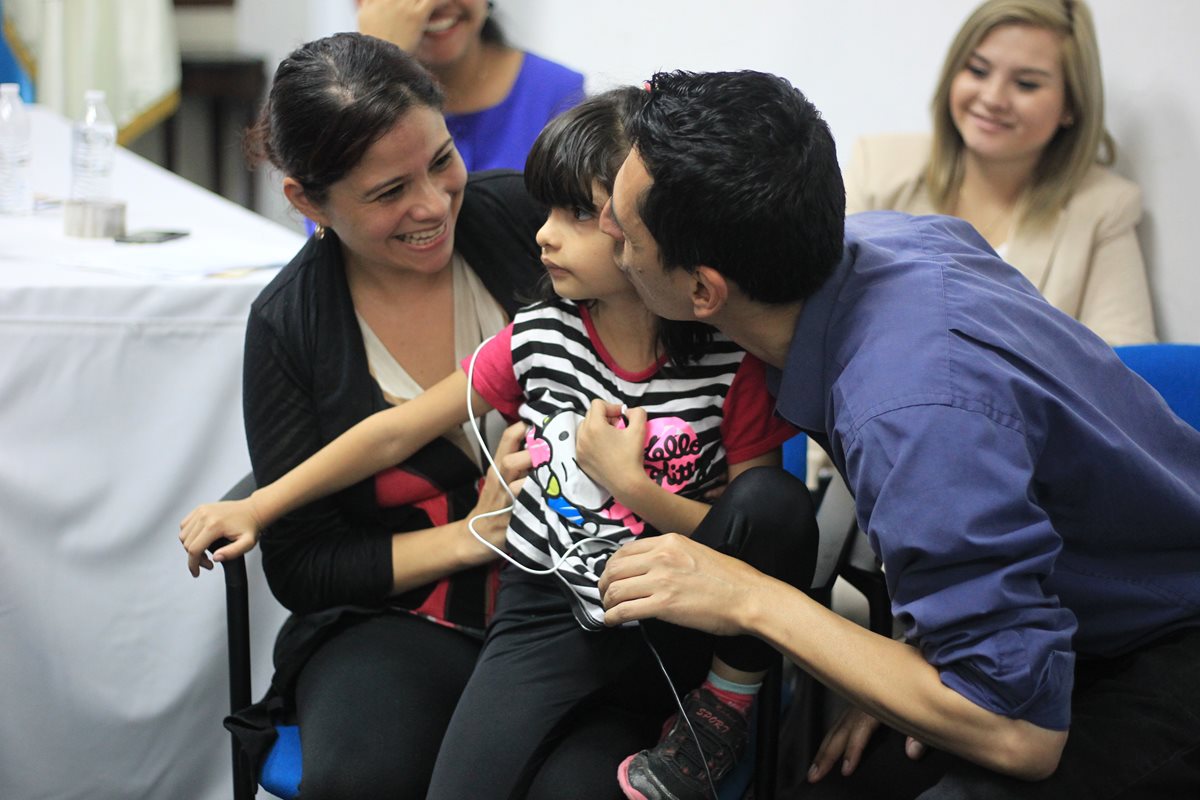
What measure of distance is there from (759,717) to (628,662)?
18cm

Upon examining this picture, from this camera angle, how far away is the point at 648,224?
1.22 m

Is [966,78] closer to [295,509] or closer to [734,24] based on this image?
[734,24]

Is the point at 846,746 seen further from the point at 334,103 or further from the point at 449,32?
the point at 449,32

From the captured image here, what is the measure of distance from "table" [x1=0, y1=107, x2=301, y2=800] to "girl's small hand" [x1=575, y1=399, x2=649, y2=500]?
0.82m

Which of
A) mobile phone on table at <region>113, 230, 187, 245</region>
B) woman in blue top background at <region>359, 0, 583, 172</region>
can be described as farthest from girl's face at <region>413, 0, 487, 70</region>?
Answer: mobile phone on table at <region>113, 230, 187, 245</region>

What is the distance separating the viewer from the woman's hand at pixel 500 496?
1.48m

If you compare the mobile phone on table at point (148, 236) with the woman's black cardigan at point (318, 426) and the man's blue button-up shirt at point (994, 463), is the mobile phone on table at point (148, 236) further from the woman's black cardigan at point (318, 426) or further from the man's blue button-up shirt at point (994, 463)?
the man's blue button-up shirt at point (994, 463)

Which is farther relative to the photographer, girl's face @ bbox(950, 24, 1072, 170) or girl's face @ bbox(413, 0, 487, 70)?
girl's face @ bbox(950, 24, 1072, 170)

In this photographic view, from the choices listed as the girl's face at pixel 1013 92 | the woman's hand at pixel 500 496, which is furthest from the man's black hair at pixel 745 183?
the girl's face at pixel 1013 92

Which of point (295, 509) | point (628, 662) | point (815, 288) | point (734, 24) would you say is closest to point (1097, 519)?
point (815, 288)

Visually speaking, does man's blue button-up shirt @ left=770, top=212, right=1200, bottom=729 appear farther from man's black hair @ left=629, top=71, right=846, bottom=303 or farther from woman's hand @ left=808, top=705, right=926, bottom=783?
woman's hand @ left=808, top=705, right=926, bottom=783

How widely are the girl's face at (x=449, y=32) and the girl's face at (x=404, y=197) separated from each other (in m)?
0.67

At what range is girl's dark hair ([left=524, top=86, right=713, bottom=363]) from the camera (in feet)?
4.56

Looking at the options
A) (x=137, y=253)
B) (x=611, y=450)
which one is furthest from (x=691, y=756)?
(x=137, y=253)
